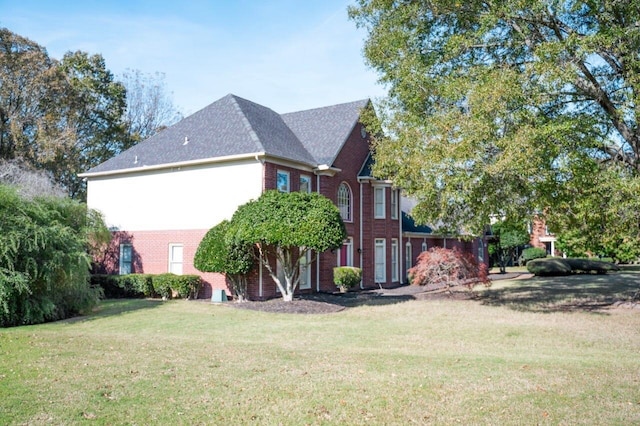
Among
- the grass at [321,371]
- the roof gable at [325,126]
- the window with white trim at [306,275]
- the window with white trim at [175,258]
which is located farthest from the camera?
the roof gable at [325,126]

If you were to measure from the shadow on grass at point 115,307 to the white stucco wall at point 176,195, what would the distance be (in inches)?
145

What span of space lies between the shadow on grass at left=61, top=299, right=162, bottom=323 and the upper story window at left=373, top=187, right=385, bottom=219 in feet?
38.9

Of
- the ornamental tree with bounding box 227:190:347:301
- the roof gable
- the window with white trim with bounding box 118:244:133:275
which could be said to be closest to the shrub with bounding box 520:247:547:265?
the roof gable

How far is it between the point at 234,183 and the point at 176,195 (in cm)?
297

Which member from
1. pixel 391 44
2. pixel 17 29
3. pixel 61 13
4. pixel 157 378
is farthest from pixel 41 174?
pixel 157 378

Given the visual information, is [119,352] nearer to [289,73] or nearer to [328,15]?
[328,15]

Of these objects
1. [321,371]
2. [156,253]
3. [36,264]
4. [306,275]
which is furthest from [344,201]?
[321,371]

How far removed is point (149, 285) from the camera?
814 inches

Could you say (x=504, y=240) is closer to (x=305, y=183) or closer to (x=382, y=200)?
(x=382, y=200)

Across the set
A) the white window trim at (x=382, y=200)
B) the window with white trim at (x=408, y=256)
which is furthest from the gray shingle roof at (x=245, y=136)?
the window with white trim at (x=408, y=256)

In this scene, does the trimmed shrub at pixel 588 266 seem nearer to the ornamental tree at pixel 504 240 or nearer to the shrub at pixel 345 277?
the ornamental tree at pixel 504 240

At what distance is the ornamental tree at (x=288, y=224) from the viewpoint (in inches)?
666

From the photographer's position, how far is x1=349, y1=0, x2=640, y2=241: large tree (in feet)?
46.3

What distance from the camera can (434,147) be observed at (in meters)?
→ 14.9
